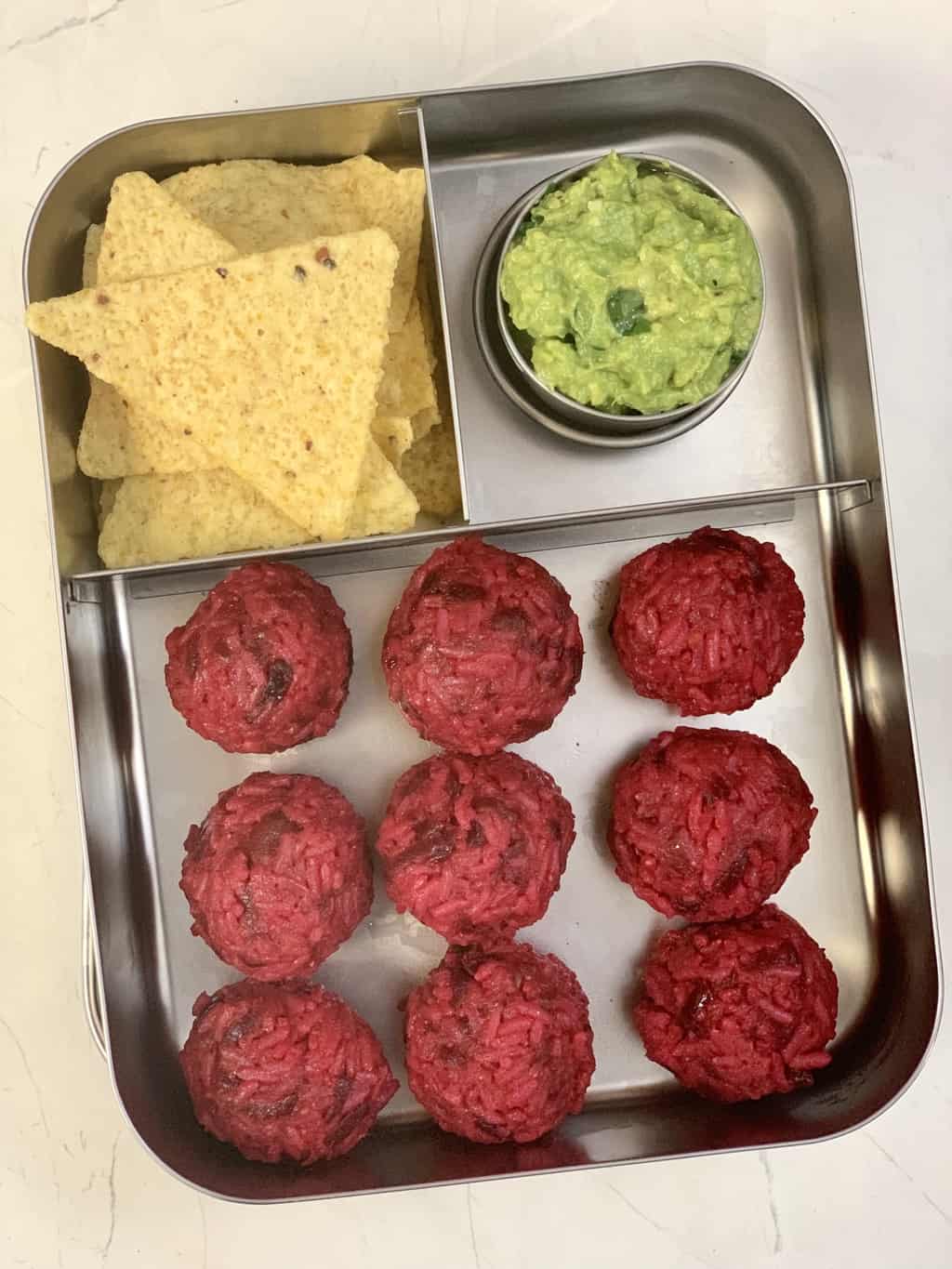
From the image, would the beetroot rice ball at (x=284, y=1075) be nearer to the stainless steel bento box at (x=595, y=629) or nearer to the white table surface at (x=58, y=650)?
the stainless steel bento box at (x=595, y=629)

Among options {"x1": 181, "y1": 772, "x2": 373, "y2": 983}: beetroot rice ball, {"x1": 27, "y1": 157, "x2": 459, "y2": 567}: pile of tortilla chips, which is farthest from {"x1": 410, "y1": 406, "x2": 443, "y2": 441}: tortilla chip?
{"x1": 181, "y1": 772, "x2": 373, "y2": 983}: beetroot rice ball

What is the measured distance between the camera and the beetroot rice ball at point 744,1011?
5.92 feet

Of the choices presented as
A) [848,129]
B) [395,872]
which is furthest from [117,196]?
[848,129]

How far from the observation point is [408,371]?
1.96 m

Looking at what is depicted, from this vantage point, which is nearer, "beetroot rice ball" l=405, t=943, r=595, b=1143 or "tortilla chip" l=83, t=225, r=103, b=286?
"beetroot rice ball" l=405, t=943, r=595, b=1143

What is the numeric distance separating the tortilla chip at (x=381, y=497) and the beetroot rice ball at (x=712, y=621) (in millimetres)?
432

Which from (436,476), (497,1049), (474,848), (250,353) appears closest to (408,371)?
(436,476)

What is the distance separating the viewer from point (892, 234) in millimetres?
2158

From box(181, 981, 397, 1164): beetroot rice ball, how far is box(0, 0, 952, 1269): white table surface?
39 centimetres

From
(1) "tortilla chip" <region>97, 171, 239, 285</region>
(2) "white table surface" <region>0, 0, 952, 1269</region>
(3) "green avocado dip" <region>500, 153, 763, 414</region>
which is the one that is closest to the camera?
(3) "green avocado dip" <region>500, 153, 763, 414</region>

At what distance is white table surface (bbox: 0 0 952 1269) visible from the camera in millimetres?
2096

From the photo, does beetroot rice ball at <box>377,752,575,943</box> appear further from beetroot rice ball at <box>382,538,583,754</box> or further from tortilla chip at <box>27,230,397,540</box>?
tortilla chip at <box>27,230,397,540</box>

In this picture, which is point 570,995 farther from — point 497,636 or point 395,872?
point 497,636

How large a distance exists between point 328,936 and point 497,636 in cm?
59
